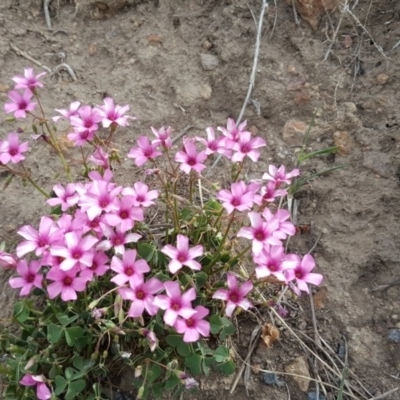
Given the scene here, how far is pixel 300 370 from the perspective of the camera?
219 cm

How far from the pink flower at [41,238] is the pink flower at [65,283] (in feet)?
0.30

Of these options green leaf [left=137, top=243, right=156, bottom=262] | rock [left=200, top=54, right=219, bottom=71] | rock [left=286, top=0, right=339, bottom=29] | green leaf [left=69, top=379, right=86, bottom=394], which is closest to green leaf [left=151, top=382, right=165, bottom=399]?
green leaf [left=69, top=379, right=86, bottom=394]

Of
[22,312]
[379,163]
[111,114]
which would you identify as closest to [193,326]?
[22,312]

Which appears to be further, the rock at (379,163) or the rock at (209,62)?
the rock at (209,62)

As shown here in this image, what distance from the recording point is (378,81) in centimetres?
300

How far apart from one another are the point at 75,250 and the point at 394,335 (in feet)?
4.75

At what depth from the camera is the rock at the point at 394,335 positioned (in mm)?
2254

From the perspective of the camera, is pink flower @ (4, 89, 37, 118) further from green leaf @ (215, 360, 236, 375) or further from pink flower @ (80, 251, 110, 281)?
green leaf @ (215, 360, 236, 375)

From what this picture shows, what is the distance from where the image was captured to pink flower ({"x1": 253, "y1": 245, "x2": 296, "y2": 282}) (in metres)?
1.79

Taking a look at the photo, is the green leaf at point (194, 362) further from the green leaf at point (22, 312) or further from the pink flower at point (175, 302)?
the green leaf at point (22, 312)

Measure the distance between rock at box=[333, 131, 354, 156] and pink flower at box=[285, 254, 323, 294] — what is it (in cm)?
110

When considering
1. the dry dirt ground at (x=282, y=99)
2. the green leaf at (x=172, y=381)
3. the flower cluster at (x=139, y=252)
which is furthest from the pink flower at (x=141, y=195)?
the dry dirt ground at (x=282, y=99)

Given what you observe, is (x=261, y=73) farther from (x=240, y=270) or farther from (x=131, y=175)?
(x=240, y=270)

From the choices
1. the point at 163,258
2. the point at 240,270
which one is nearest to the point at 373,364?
the point at 240,270
